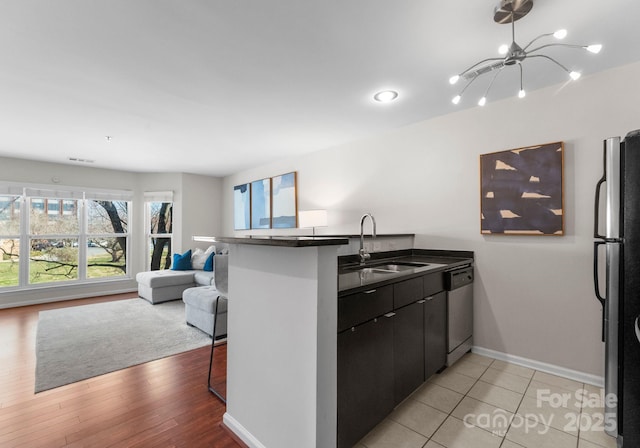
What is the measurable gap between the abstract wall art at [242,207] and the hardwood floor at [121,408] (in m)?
3.38

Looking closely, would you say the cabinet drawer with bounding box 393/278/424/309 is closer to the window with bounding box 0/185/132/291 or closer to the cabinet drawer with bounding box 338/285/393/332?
the cabinet drawer with bounding box 338/285/393/332

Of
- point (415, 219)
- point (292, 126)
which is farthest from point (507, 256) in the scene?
point (292, 126)

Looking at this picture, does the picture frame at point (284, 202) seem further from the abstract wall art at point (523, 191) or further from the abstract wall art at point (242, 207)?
the abstract wall art at point (523, 191)

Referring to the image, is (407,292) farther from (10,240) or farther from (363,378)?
(10,240)

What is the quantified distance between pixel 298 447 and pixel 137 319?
354cm

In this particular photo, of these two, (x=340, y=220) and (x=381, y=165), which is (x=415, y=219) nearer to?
(x=381, y=165)

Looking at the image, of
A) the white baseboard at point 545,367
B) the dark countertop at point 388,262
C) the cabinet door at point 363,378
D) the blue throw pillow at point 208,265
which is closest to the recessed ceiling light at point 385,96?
the dark countertop at point 388,262

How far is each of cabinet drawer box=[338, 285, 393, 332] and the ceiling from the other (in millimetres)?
1565

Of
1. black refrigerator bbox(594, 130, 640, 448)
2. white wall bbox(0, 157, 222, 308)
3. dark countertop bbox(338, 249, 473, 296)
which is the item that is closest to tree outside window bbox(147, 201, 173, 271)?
white wall bbox(0, 157, 222, 308)

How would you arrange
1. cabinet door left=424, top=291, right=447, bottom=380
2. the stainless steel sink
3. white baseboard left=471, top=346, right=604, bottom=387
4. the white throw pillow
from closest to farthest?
1. cabinet door left=424, top=291, right=447, bottom=380
2. white baseboard left=471, top=346, right=604, bottom=387
3. the stainless steel sink
4. the white throw pillow

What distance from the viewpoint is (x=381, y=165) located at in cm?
371

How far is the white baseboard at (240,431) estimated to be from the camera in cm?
164

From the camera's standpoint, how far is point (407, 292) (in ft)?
6.51

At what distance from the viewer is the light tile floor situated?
1713mm
